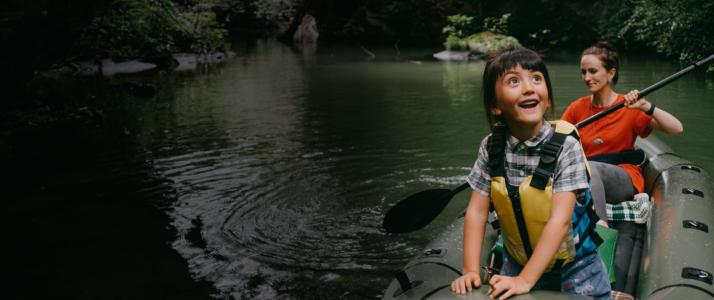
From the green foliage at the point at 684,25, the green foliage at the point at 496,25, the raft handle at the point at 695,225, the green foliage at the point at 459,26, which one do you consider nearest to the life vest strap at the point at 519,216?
the raft handle at the point at 695,225

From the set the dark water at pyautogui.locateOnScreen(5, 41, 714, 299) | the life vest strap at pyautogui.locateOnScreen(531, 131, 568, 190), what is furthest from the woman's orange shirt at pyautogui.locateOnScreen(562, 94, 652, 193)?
the life vest strap at pyautogui.locateOnScreen(531, 131, 568, 190)

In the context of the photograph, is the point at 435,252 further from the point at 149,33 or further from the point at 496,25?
the point at 496,25

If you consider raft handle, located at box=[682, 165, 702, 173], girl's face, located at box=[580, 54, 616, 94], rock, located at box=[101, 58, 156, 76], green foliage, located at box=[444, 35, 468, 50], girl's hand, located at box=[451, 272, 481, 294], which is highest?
girl's face, located at box=[580, 54, 616, 94]

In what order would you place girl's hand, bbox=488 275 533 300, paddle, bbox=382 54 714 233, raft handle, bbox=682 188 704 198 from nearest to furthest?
girl's hand, bbox=488 275 533 300 < paddle, bbox=382 54 714 233 < raft handle, bbox=682 188 704 198

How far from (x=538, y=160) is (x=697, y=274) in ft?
2.42

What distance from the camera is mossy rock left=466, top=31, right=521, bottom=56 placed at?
57.6ft

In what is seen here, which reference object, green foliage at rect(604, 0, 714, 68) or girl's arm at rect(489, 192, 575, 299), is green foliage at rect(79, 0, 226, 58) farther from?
girl's arm at rect(489, 192, 575, 299)

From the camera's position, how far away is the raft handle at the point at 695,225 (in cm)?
266

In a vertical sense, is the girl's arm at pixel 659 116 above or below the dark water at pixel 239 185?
above

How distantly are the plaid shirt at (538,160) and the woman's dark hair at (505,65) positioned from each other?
0.12m

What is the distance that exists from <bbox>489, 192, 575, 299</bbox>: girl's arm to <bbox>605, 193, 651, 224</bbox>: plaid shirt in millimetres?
1186

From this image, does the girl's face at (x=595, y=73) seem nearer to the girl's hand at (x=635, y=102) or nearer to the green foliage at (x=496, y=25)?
the girl's hand at (x=635, y=102)

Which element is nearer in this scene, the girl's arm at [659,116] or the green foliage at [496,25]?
the girl's arm at [659,116]

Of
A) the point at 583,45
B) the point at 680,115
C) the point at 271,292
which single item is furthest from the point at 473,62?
the point at 271,292
